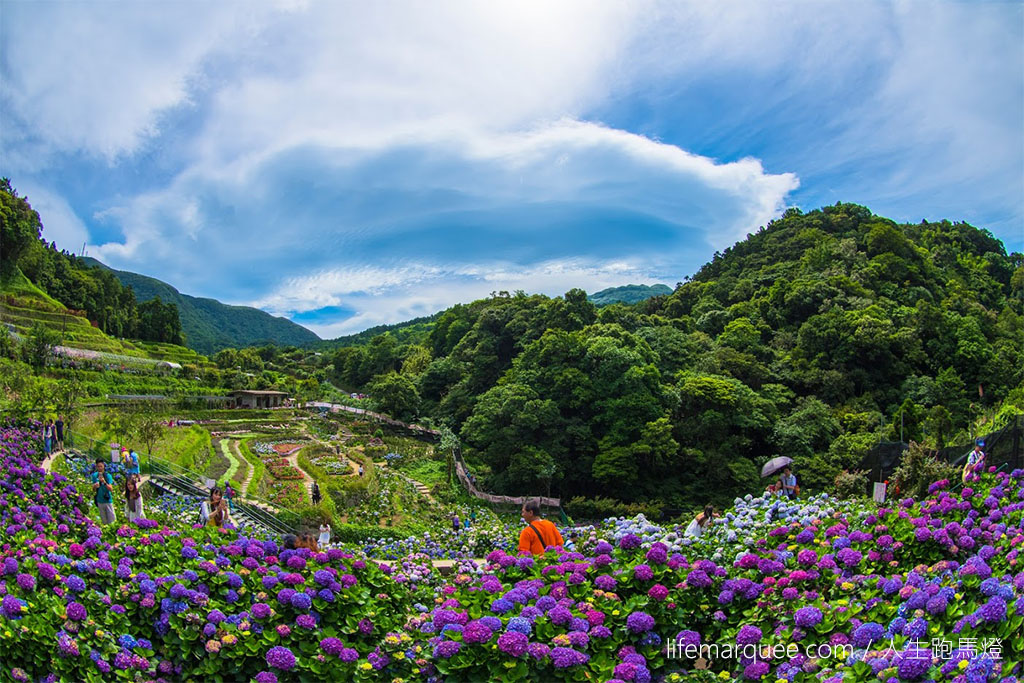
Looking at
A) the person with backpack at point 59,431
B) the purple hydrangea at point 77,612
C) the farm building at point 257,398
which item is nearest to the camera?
the purple hydrangea at point 77,612

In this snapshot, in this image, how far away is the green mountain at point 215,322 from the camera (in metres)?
11.7

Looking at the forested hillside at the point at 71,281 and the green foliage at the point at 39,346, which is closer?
the forested hillside at the point at 71,281

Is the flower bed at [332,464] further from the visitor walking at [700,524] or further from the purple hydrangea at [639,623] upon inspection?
the purple hydrangea at [639,623]

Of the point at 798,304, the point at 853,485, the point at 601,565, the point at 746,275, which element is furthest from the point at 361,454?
the point at 746,275

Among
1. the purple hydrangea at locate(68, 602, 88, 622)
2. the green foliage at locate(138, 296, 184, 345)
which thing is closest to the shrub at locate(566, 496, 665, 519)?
the green foliage at locate(138, 296, 184, 345)

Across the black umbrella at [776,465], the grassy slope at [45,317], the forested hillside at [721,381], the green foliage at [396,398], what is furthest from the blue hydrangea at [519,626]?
the green foliage at [396,398]

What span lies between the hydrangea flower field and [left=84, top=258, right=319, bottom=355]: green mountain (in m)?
7.83

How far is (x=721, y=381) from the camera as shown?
16625mm

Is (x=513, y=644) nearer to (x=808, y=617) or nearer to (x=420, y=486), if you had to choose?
(x=808, y=617)

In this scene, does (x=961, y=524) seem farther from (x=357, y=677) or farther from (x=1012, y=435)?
(x=357, y=677)

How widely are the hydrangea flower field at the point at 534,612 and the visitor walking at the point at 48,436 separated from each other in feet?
15.2

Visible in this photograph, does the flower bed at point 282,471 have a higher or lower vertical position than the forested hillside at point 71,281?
lower

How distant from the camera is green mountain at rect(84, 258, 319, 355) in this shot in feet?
38.2

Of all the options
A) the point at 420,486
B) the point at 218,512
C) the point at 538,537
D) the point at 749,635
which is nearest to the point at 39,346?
the point at 218,512
